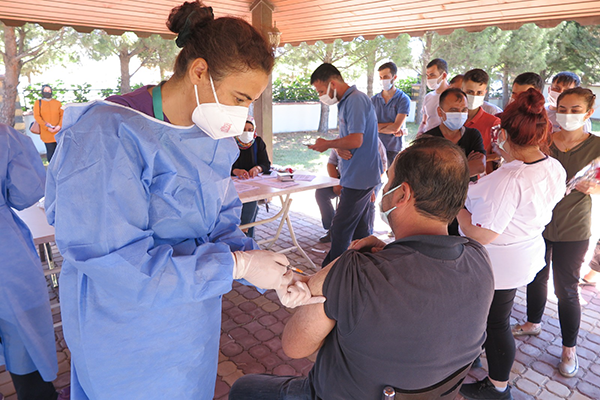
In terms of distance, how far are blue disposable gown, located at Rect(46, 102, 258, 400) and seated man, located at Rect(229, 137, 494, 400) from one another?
0.34m

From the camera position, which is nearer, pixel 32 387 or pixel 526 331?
pixel 32 387

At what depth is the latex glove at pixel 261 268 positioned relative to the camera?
1.22 metres

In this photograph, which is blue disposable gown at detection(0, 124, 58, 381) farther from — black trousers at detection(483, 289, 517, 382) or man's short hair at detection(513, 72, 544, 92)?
man's short hair at detection(513, 72, 544, 92)

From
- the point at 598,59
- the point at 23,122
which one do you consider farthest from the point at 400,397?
the point at 598,59

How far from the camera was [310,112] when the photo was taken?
16.0 m

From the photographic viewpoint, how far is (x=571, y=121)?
269 cm

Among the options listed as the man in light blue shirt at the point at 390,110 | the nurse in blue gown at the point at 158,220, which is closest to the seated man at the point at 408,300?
the nurse in blue gown at the point at 158,220

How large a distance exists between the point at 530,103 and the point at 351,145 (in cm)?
167

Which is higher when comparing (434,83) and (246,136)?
(434,83)

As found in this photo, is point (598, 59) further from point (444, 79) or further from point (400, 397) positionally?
point (400, 397)

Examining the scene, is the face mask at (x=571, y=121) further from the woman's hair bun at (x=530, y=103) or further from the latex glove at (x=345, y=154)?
the latex glove at (x=345, y=154)

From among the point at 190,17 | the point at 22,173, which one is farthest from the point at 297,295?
the point at 22,173

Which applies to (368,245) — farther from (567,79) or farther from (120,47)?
(120,47)

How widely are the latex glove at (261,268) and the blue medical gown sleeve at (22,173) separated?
1.34 m
